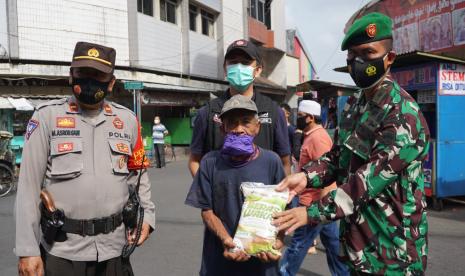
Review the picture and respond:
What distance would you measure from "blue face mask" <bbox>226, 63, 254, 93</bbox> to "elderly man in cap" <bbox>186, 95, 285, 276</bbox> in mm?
590

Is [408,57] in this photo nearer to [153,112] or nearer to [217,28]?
[153,112]

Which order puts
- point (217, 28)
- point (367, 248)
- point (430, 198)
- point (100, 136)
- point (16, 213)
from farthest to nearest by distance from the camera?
point (217, 28) < point (430, 198) < point (100, 136) < point (16, 213) < point (367, 248)

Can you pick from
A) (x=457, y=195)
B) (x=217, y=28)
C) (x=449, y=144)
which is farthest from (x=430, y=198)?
(x=217, y=28)

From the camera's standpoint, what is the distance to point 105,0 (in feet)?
56.3

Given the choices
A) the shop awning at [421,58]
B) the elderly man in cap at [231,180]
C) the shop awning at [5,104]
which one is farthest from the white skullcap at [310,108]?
the shop awning at [5,104]

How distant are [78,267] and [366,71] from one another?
192 cm

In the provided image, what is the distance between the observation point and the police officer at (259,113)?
3.16m

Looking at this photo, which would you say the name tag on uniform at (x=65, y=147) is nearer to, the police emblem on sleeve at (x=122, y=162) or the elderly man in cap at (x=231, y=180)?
the police emblem on sleeve at (x=122, y=162)

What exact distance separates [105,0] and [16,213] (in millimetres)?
16235

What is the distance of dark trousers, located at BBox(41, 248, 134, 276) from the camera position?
2.50 meters

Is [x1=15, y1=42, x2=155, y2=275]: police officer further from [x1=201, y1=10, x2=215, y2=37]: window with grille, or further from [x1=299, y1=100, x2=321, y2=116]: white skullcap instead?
[x1=201, y1=10, x2=215, y2=37]: window with grille

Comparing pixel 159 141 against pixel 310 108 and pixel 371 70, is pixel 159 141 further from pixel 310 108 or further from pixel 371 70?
pixel 371 70

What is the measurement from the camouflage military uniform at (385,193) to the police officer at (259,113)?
1042 millimetres

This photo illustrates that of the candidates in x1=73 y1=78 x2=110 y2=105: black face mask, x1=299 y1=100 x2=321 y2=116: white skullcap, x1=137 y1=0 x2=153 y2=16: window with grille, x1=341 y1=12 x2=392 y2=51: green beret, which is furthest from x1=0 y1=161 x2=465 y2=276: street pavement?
x1=137 y1=0 x2=153 y2=16: window with grille
